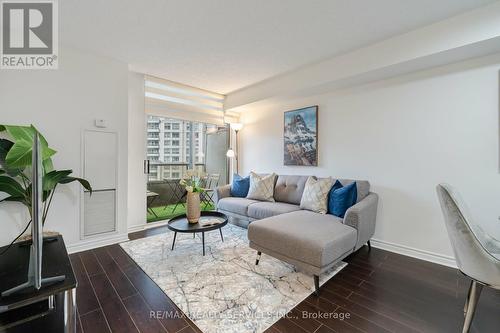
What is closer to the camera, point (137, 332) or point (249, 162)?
point (137, 332)

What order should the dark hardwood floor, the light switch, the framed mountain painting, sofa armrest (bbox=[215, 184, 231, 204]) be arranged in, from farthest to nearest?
sofa armrest (bbox=[215, 184, 231, 204]) → the framed mountain painting → the light switch → the dark hardwood floor

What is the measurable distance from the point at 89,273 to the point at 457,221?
3245 mm

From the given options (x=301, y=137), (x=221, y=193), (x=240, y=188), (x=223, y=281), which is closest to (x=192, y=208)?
(x=223, y=281)

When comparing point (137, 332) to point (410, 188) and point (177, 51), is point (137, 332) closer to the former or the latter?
point (177, 51)

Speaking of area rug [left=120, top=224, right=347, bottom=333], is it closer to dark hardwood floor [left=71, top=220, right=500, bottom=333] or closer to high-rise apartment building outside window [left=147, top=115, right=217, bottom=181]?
dark hardwood floor [left=71, top=220, right=500, bottom=333]

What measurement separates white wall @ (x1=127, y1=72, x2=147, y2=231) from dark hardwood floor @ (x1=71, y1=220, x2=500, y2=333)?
3.68 ft

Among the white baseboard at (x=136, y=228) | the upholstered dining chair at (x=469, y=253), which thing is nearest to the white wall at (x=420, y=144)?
the upholstered dining chair at (x=469, y=253)

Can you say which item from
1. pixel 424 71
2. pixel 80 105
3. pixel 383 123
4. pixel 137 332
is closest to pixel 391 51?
pixel 424 71

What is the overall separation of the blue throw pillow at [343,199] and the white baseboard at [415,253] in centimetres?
77

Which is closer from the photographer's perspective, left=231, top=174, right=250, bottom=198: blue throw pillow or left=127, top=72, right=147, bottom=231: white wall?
left=127, top=72, right=147, bottom=231: white wall

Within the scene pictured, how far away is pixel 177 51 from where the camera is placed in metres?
2.88

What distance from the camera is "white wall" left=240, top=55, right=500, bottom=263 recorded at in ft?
7.68

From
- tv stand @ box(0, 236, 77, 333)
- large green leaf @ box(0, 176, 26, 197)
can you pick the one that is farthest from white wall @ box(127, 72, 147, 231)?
tv stand @ box(0, 236, 77, 333)

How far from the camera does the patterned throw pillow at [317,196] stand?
2.97m
